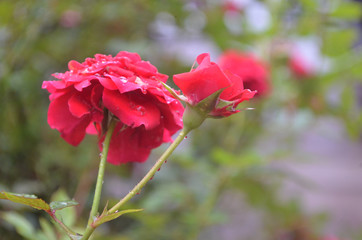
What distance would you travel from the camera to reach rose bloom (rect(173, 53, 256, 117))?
1.01ft

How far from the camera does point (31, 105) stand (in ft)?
3.23

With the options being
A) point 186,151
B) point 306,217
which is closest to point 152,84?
point 186,151

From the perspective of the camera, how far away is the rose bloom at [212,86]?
1.01 feet

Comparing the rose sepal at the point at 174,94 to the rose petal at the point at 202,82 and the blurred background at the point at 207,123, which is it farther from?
the blurred background at the point at 207,123

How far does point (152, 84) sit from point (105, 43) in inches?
34.6

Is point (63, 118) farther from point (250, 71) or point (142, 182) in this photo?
point (250, 71)

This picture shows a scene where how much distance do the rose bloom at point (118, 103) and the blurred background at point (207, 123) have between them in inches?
15.2

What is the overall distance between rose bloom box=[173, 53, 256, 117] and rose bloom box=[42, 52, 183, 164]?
17mm

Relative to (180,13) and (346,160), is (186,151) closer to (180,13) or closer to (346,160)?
(180,13)

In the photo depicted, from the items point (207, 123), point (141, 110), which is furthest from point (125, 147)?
point (207, 123)

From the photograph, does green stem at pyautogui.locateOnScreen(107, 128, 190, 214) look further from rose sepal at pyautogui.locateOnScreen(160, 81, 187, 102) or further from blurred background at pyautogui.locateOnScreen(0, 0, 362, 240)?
blurred background at pyautogui.locateOnScreen(0, 0, 362, 240)

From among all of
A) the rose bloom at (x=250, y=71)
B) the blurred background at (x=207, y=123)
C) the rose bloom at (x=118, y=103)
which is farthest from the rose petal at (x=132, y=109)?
the rose bloom at (x=250, y=71)

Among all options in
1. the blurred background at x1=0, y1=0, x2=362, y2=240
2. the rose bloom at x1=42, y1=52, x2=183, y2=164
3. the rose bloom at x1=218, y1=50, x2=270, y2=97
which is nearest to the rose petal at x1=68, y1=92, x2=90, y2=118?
the rose bloom at x1=42, y1=52, x2=183, y2=164

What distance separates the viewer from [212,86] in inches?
12.2
